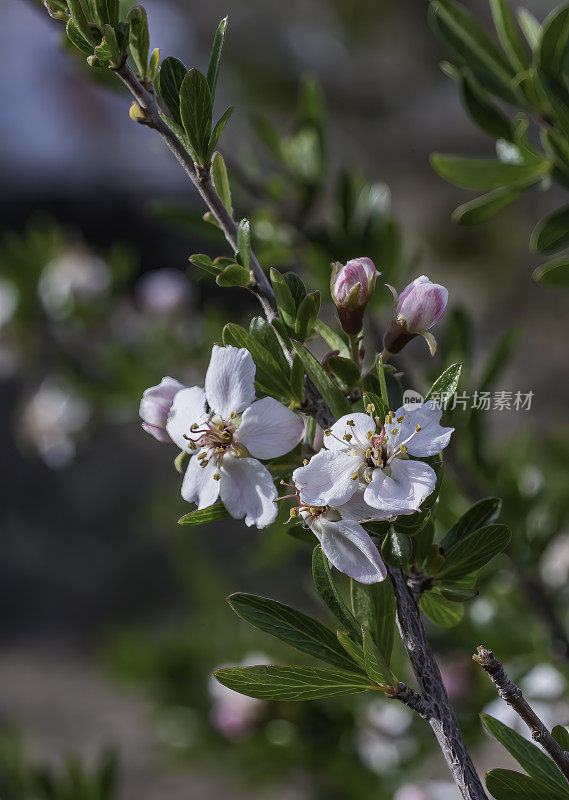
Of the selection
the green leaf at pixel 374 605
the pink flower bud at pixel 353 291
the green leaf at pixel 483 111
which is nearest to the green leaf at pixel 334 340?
the pink flower bud at pixel 353 291

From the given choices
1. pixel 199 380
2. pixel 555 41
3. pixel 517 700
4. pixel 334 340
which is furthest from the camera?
pixel 199 380

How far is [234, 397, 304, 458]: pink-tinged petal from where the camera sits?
0.32 meters

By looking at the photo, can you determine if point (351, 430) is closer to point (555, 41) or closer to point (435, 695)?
point (435, 695)

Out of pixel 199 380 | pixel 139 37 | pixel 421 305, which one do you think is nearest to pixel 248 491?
pixel 421 305

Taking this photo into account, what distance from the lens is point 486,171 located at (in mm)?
480

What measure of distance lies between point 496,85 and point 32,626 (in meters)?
2.67

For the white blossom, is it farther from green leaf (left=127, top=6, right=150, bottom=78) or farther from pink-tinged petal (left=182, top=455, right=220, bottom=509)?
green leaf (left=127, top=6, right=150, bottom=78)

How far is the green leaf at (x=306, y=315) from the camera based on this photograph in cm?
32

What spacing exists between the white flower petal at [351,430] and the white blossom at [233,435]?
0.05 feet

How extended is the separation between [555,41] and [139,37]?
0.28 meters

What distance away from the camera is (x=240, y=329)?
0.33 meters

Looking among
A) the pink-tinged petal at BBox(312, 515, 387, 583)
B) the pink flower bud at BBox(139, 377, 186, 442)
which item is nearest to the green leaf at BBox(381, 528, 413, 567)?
the pink-tinged petal at BBox(312, 515, 387, 583)

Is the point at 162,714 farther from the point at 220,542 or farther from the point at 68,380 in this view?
the point at 220,542

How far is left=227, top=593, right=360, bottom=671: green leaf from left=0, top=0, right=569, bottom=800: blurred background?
0.19m
